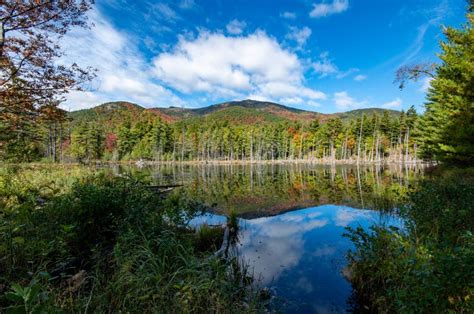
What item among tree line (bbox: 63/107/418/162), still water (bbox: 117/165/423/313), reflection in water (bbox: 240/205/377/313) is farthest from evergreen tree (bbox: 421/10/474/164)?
tree line (bbox: 63/107/418/162)

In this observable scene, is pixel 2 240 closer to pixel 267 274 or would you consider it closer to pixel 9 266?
pixel 9 266

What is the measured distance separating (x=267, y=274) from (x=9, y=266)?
4.99 metres

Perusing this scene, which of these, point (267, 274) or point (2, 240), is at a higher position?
point (2, 240)

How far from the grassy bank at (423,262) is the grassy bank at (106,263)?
2.05 m

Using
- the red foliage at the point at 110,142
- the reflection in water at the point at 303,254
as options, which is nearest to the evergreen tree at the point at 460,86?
the reflection in water at the point at 303,254

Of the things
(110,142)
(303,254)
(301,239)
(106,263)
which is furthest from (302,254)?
(110,142)

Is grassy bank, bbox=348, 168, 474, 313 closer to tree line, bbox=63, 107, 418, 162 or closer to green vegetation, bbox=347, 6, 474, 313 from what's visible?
green vegetation, bbox=347, 6, 474, 313

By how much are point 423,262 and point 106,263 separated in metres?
4.82

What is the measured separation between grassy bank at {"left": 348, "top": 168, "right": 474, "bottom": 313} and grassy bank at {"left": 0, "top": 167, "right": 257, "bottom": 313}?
6.72 ft

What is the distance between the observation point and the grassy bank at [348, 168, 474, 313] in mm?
2615

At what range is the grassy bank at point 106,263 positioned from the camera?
2.91 m

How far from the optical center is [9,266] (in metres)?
3.44

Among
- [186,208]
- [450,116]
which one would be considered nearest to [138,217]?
[186,208]

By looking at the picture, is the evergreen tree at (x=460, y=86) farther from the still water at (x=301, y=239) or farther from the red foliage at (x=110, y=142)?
the red foliage at (x=110, y=142)
